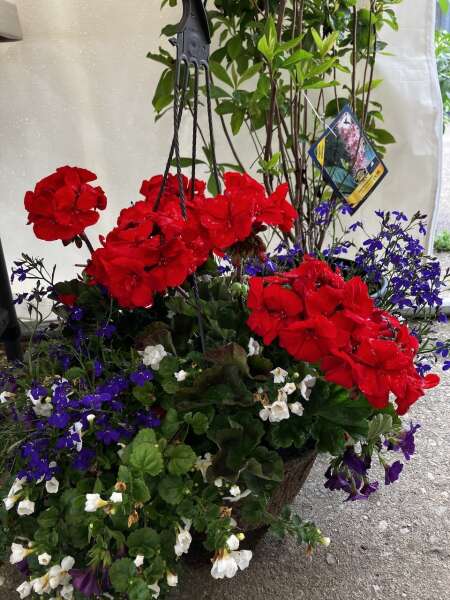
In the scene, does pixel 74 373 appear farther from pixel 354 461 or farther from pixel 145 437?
pixel 354 461

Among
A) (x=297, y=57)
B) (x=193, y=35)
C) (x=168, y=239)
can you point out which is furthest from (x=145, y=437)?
(x=297, y=57)

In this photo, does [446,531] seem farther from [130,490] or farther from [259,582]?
[130,490]

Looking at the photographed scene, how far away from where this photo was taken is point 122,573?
0.72 meters

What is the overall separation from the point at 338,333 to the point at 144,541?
372mm

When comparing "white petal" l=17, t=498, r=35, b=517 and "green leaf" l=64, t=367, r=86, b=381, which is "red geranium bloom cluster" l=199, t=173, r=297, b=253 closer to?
"green leaf" l=64, t=367, r=86, b=381

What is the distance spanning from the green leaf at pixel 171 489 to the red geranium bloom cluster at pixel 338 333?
236 mm

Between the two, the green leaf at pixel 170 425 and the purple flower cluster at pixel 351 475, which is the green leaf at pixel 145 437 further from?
the purple flower cluster at pixel 351 475

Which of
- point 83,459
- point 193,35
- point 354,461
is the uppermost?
point 193,35

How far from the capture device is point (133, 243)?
79cm

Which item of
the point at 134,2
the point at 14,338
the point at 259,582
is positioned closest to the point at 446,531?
the point at 259,582

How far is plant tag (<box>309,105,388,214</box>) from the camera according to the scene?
1.24m

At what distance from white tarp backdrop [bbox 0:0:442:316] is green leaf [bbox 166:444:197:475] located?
4.33ft

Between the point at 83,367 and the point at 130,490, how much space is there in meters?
0.24

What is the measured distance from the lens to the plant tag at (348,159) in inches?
48.8
